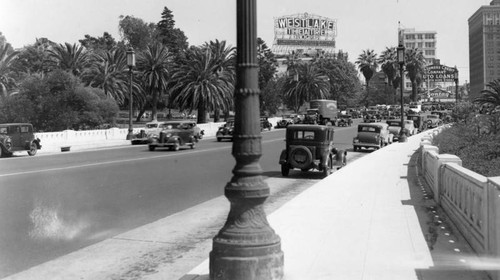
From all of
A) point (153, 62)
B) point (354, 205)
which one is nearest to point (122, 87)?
point (153, 62)

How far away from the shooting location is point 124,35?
94438 millimetres

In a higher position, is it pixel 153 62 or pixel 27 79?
pixel 153 62

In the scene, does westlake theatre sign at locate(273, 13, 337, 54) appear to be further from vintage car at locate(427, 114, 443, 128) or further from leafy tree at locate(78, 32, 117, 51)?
vintage car at locate(427, 114, 443, 128)

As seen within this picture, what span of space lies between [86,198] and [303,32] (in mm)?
129795

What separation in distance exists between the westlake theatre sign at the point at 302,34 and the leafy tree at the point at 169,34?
143 feet

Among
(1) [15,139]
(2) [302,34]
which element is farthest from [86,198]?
(2) [302,34]

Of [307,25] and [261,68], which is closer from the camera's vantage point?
[261,68]

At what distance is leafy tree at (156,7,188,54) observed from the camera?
94150 millimetres

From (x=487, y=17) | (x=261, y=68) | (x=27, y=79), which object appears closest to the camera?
A: (x=27, y=79)

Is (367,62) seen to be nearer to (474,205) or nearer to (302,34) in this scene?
(302,34)

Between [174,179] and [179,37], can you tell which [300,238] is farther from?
[179,37]

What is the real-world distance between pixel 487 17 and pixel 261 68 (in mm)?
97765

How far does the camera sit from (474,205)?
21.7 feet

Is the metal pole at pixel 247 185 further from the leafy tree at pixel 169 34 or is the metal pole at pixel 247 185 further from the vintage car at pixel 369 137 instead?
the leafy tree at pixel 169 34
